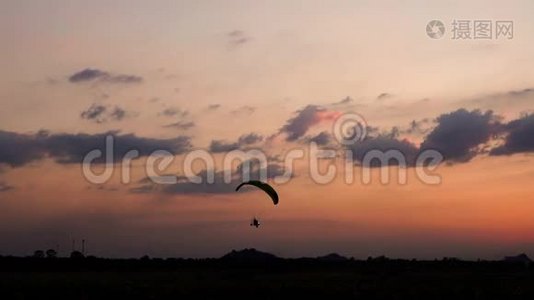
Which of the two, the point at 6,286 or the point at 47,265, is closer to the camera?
the point at 6,286

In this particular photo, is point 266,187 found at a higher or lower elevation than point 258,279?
higher

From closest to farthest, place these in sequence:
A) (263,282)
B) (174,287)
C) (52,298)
Result: (52,298)
(174,287)
(263,282)

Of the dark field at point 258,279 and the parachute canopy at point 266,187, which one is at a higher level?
the parachute canopy at point 266,187

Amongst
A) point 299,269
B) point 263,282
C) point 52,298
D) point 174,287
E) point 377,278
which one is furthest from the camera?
point 299,269

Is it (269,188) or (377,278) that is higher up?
(269,188)

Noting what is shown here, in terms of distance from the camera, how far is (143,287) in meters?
92.3

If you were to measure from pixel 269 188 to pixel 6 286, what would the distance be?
3241 cm

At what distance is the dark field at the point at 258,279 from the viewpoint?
89.4m

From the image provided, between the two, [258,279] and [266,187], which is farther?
[258,279]

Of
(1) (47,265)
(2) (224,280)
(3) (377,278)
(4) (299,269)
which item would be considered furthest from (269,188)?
(1) (47,265)

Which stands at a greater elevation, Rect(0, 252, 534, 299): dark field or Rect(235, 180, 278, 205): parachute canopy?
Rect(235, 180, 278, 205): parachute canopy

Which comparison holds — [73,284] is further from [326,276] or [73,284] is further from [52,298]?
[326,276]

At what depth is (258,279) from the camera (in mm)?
108062

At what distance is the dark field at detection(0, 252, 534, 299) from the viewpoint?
89.4 m
